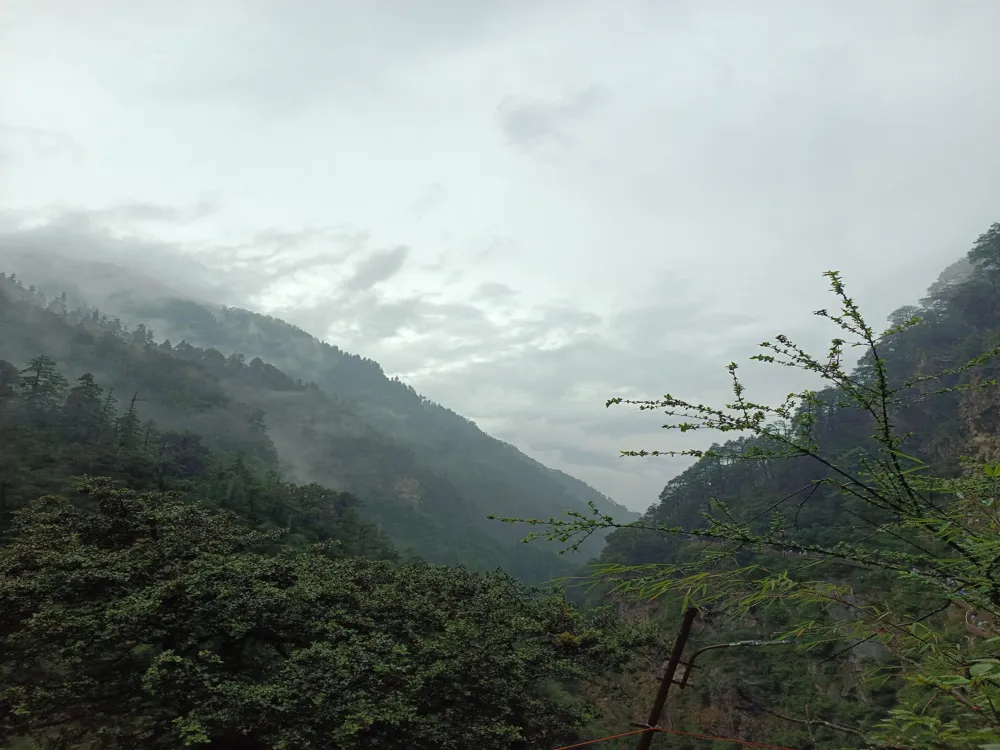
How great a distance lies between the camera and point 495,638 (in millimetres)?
13820

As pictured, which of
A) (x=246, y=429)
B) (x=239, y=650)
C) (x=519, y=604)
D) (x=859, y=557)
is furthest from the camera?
(x=246, y=429)

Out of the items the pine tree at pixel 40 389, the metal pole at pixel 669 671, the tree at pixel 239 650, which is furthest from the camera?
the pine tree at pixel 40 389

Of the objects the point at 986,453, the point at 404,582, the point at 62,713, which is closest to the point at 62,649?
the point at 62,713

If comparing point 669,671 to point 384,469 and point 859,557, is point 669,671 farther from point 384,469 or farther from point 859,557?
point 384,469

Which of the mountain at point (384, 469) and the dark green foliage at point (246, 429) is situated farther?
the mountain at point (384, 469)

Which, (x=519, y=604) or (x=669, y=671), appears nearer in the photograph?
(x=669, y=671)

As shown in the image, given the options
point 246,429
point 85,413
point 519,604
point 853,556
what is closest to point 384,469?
point 246,429

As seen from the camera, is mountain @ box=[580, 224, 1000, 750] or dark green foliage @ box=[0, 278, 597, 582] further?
dark green foliage @ box=[0, 278, 597, 582]

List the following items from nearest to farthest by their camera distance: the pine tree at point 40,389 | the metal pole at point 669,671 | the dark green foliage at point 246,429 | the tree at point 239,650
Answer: the metal pole at point 669,671, the tree at point 239,650, the pine tree at point 40,389, the dark green foliage at point 246,429

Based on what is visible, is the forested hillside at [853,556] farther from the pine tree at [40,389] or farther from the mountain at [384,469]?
the pine tree at [40,389]

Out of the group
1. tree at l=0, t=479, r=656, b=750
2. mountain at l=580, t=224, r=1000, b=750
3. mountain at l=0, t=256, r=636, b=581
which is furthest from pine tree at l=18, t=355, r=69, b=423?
mountain at l=580, t=224, r=1000, b=750

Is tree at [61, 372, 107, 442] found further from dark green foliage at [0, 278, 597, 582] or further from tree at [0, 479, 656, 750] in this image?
tree at [0, 479, 656, 750]

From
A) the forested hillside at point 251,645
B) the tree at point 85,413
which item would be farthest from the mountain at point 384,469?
the forested hillside at point 251,645

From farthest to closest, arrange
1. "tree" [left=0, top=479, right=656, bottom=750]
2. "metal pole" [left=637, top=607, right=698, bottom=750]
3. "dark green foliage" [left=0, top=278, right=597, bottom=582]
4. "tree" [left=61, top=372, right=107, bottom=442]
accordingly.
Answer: "dark green foliage" [left=0, top=278, right=597, bottom=582], "tree" [left=61, top=372, right=107, bottom=442], "tree" [left=0, top=479, right=656, bottom=750], "metal pole" [left=637, top=607, right=698, bottom=750]
